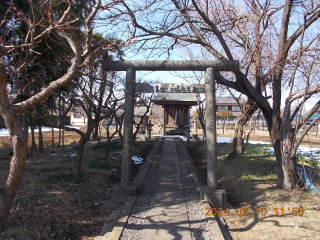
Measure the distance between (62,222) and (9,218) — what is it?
0.81 m

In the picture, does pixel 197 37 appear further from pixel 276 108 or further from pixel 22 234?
pixel 22 234

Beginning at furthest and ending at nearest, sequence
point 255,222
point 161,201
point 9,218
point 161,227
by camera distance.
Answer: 1. point 161,201
2. point 255,222
3. point 161,227
4. point 9,218

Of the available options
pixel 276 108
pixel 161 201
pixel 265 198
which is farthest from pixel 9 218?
pixel 276 108

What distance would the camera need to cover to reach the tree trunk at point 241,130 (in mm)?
9742

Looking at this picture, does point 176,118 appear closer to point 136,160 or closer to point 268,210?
point 136,160

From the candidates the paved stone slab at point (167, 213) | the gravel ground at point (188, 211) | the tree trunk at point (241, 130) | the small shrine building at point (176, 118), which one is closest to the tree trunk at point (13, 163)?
the gravel ground at point (188, 211)

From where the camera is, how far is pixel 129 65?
5.80m

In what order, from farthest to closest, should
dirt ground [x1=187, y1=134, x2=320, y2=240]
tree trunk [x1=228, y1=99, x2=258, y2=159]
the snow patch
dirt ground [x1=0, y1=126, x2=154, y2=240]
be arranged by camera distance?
the snow patch < tree trunk [x1=228, y1=99, x2=258, y2=159] < dirt ground [x1=187, y1=134, x2=320, y2=240] < dirt ground [x1=0, y1=126, x2=154, y2=240]

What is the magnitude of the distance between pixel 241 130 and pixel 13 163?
8513 mm

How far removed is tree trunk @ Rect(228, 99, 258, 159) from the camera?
32.0 ft

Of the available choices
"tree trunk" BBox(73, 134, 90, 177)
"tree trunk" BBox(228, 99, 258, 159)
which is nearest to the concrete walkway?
"tree trunk" BBox(73, 134, 90, 177)

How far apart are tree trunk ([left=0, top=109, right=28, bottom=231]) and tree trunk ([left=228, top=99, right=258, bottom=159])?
26.8 ft

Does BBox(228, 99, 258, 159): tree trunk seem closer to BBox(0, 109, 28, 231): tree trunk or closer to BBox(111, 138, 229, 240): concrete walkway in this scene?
BBox(111, 138, 229, 240): concrete walkway

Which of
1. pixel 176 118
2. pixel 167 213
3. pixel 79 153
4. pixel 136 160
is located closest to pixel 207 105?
pixel 167 213
